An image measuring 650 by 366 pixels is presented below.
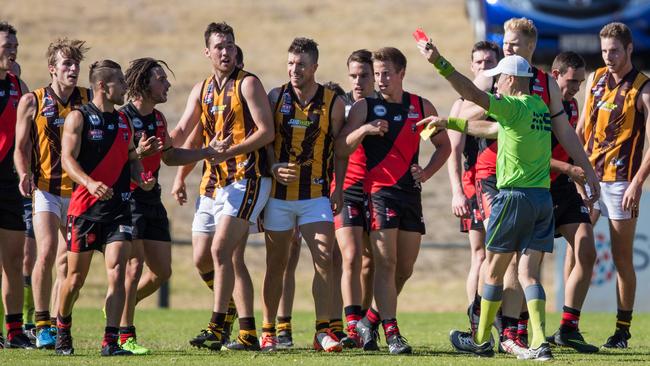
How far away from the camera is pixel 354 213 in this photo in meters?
10.2

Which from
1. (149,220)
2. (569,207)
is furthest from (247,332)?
(569,207)

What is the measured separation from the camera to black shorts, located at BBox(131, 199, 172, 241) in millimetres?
10102

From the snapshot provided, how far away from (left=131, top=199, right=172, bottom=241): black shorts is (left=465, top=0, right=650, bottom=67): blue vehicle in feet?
46.7

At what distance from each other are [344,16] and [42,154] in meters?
29.2

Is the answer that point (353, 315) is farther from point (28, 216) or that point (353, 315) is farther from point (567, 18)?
point (567, 18)

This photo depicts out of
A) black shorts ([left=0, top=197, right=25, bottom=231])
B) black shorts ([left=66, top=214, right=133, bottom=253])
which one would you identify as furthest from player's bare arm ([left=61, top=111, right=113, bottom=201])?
Result: black shorts ([left=0, top=197, right=25, bottom=231])

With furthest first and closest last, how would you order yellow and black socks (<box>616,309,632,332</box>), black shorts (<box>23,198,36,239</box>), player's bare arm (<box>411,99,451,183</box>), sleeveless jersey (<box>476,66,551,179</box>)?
black shorts (<box>23,198,36,239</box>)
yellow and black socks (<box>616,309,632,332</box>)
player's bare arm (<box>411,99,451,183</box>)
sleeveless jersey (<box>476,66,551,179</box>)

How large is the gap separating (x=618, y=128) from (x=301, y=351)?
333 cm

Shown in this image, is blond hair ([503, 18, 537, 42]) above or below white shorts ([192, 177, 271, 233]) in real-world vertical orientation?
above

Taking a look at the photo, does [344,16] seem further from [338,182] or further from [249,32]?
[338,182]

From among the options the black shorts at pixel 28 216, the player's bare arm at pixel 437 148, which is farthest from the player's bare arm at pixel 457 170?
the black shorts at pixel 28 216

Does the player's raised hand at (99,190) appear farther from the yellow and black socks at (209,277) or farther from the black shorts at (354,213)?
the black shorts at (354,213)

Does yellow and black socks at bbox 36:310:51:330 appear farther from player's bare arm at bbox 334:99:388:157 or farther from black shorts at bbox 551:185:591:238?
black shorts at bbox 551:185:591:238

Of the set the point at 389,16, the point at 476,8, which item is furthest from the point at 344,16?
the point at 476,8
